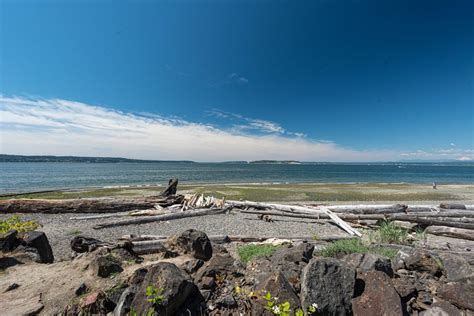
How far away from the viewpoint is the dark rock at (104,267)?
483cm

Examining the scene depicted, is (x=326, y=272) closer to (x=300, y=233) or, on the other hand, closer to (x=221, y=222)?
(x=300, y=233)

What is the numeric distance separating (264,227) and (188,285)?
29.4 ft

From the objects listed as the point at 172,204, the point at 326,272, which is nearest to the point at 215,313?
the point at 326,272

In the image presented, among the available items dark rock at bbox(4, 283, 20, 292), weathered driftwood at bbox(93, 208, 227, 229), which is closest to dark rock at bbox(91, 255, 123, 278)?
dark rock at bbox(4, 283, 20, 292)

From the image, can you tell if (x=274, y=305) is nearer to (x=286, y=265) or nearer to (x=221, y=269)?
(x=286, y=265)

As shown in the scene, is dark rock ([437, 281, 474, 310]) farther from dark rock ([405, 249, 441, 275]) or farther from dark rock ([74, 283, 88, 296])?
dark rock ([74, 283, 88, 296])

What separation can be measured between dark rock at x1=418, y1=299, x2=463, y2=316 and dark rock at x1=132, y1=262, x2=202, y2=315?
3660mm

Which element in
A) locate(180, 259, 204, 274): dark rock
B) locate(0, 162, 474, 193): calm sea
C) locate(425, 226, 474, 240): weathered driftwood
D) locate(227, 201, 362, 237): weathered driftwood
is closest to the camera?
locate(180, 259, 204, 274): dark rock

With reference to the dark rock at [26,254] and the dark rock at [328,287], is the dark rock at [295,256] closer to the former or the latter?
the dark rock at [328,287]

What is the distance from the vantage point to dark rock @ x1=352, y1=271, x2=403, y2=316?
3.35 meters

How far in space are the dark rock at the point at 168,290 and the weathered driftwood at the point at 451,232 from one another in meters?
11.0

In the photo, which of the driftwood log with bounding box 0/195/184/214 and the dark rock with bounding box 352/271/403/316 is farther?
the driftwood log with bounding box 0/195/184/214

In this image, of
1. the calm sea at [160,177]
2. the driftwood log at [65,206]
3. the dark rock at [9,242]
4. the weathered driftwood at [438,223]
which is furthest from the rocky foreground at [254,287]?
the calm sea at [160,177]

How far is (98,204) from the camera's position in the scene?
15875 millimetres
